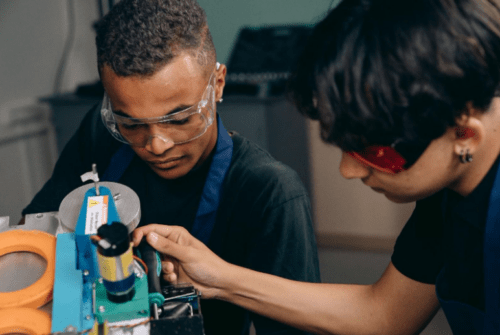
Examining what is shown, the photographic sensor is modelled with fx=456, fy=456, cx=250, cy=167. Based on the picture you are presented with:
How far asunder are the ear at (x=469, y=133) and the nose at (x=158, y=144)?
65 cm

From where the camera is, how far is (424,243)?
1.03 m

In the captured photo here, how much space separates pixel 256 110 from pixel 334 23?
1.60 m

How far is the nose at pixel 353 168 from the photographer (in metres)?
0.86

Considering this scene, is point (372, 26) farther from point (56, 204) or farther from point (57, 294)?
point (56, 204)

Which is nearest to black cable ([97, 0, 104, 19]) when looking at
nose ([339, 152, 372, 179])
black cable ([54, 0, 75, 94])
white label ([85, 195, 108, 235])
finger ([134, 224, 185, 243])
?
black cable ([54, 0, 75, 94])

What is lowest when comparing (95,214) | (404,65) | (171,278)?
(171,278)

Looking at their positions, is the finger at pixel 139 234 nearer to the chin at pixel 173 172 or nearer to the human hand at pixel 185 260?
the human hand at pixel 185 260

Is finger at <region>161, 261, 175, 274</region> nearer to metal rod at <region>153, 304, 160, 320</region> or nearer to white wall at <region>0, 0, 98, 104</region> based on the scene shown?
metal rod at <region>153, 304, 160, 320</region>

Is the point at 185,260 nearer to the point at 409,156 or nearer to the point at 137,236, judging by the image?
the point at 137,236

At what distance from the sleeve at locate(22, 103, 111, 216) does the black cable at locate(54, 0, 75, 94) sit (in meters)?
1.56

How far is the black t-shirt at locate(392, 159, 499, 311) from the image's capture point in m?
0.90

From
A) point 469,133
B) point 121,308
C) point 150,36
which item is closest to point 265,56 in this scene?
point 150,36

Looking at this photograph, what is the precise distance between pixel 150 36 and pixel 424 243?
2.62 ft

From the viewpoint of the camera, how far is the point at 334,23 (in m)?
0.75
